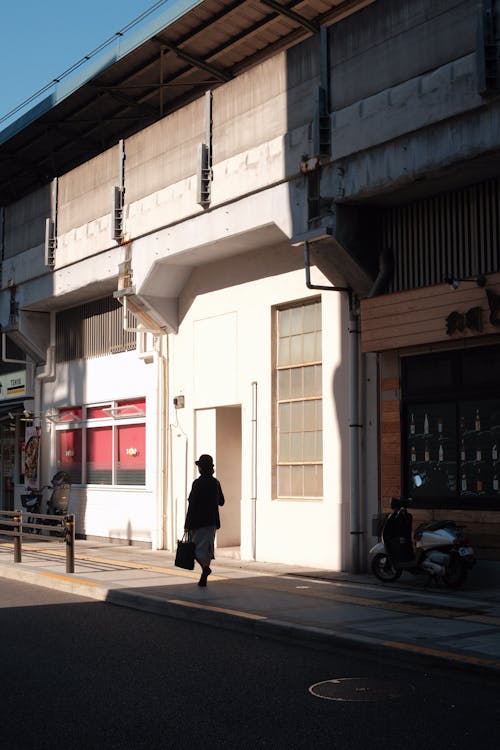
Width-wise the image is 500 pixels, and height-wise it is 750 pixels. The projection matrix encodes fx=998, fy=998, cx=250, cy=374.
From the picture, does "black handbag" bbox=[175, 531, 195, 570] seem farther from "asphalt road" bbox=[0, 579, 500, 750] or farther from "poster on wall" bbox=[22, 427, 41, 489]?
"poster on wall" bbox=[22, 427, 41, 489]

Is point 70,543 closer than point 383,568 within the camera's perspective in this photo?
No

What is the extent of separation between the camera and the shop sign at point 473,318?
12.4 m

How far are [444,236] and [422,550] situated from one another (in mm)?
4261

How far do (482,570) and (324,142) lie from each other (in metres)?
6.42

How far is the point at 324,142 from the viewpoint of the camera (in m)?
14.5

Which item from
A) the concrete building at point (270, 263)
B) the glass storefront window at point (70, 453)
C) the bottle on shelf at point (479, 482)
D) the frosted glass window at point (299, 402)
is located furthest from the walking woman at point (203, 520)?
the glass storefront window at point (70, 453)

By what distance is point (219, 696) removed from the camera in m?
7.56

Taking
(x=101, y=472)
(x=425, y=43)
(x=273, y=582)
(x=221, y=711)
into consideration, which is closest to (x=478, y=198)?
(x=425, y=43)

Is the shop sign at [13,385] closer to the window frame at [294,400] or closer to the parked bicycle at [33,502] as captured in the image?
the parked bicycle at [33,502]

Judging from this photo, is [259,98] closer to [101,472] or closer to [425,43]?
[425,43]

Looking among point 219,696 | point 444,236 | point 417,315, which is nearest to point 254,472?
point 417,315

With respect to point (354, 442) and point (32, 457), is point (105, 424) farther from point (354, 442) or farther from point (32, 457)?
point (354, 442)

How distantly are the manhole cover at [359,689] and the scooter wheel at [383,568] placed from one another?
5480 mm

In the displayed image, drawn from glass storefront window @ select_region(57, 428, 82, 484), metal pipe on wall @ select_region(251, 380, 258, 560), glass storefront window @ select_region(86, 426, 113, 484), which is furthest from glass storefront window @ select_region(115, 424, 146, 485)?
metal pipe on wall @ select_region(251, 380, 258, 560)
